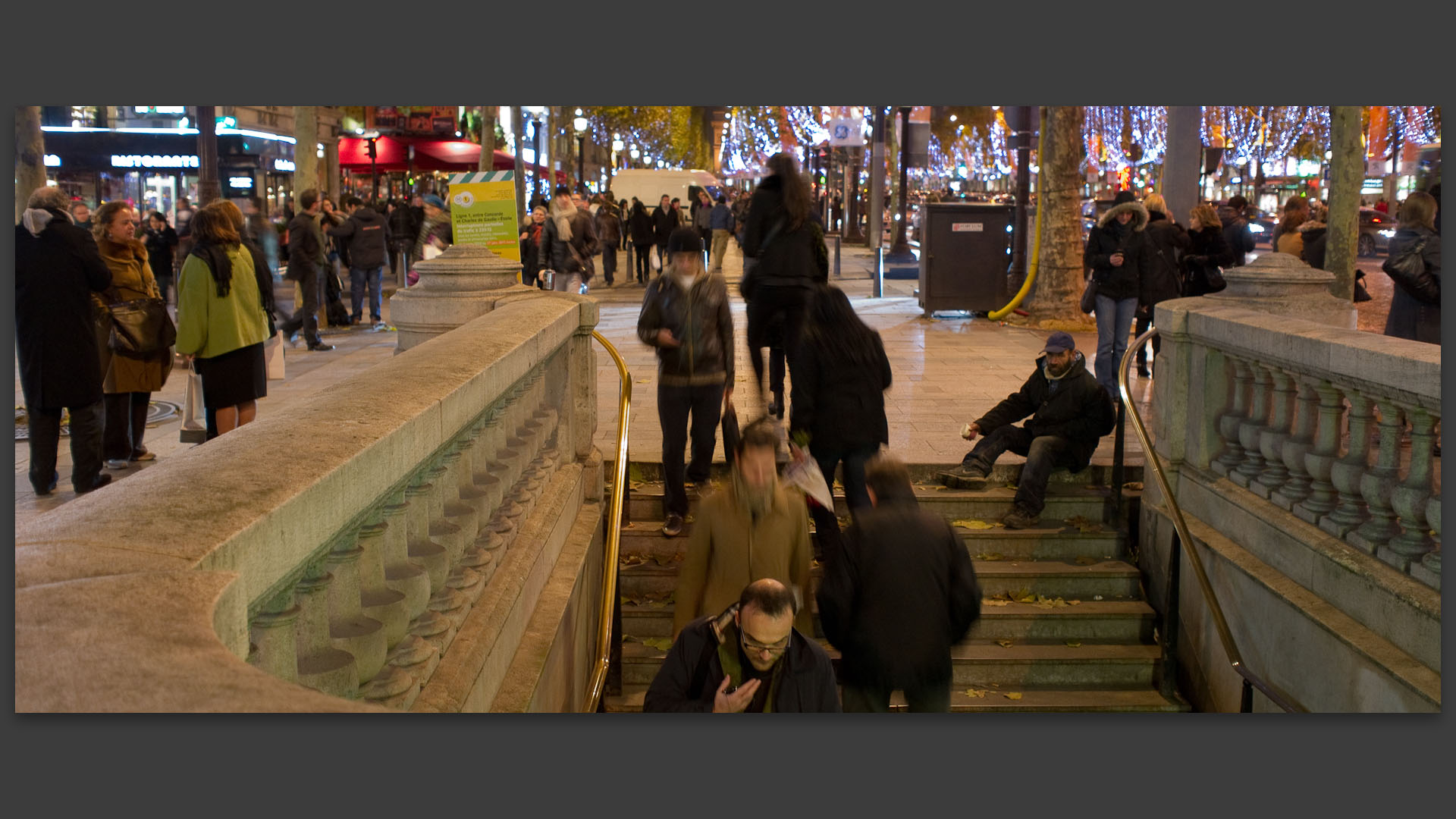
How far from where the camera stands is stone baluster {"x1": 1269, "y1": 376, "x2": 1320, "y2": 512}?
6324 millimetres

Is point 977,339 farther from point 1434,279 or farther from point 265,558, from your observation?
point 265,558

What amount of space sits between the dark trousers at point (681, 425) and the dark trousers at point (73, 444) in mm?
3379

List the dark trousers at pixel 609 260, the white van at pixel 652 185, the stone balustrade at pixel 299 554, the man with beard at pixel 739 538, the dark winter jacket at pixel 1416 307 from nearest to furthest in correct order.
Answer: the stone balustrade at pixel 299 554
the man with beard at pixel 739 538
the dark winter jacket at pixel 1416 307
the dark trousers at pixel 609 260
the white van at pixel 652 185

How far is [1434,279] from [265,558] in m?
7.97

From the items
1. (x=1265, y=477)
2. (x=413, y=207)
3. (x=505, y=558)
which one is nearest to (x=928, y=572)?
(x=505, y=558)

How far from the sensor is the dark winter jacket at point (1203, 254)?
39.5 ft

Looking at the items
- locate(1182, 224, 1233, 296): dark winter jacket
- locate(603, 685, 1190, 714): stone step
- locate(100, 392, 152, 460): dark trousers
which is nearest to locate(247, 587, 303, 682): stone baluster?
locate(603, 685, 1190, 714): stone step

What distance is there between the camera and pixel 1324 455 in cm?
612

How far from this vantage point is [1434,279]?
27.4 feet

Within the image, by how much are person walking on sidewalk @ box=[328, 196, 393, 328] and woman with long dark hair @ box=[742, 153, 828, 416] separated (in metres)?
10.4

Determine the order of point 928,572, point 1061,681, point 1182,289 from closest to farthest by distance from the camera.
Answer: point 928,572 → point 1061,681 → point 1182,289

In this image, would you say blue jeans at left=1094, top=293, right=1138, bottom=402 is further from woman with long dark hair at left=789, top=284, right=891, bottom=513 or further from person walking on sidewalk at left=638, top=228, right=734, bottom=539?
woman with long dark hair at left=789, top=284, right=891, bottom=513

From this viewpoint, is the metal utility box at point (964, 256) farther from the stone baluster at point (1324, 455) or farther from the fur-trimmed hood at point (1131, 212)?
the stone baluster at point (1324, 455)

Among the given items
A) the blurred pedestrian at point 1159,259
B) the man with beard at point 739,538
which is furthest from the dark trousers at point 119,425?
the blurred pedestrian at point 1159,259
